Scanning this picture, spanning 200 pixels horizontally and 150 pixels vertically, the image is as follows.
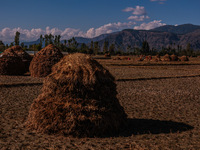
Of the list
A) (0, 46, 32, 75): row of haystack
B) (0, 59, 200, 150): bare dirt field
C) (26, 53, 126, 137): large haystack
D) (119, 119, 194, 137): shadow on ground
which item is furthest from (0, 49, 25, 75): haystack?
(119, 119, 194, 137): shadow on ground

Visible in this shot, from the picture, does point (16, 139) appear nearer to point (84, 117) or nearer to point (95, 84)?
point (84, 117)

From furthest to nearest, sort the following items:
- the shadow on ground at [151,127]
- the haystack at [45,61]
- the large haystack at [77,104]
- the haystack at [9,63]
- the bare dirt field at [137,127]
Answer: the haystack at [9,63] < the haystack at [45,61] < the shadow on ground at [151,127] < the large haystack at [77,104] < the bare dirt field at [137,127]

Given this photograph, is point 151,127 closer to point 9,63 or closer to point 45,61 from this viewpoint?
point 45,61

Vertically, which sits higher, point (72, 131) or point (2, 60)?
point (2, 60)

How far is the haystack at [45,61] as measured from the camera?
2031 cm

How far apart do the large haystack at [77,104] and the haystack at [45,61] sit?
13.2 m

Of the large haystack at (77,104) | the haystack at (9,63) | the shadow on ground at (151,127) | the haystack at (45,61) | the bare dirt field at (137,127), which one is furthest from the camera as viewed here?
the haystack at (9,63)

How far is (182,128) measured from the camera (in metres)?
7.85

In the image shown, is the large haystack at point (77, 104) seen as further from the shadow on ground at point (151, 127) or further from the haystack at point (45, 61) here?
the haystack at point (45, 61)

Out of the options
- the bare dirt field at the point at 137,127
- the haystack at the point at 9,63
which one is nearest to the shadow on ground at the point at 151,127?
the bare dirt field at the point at 137,127

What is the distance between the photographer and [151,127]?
7.88 m

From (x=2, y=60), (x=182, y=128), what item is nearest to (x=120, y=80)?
(x=2, y=60)

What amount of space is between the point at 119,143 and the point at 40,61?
15.5m

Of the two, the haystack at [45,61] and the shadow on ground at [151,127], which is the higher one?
the haystack at [45,61]
